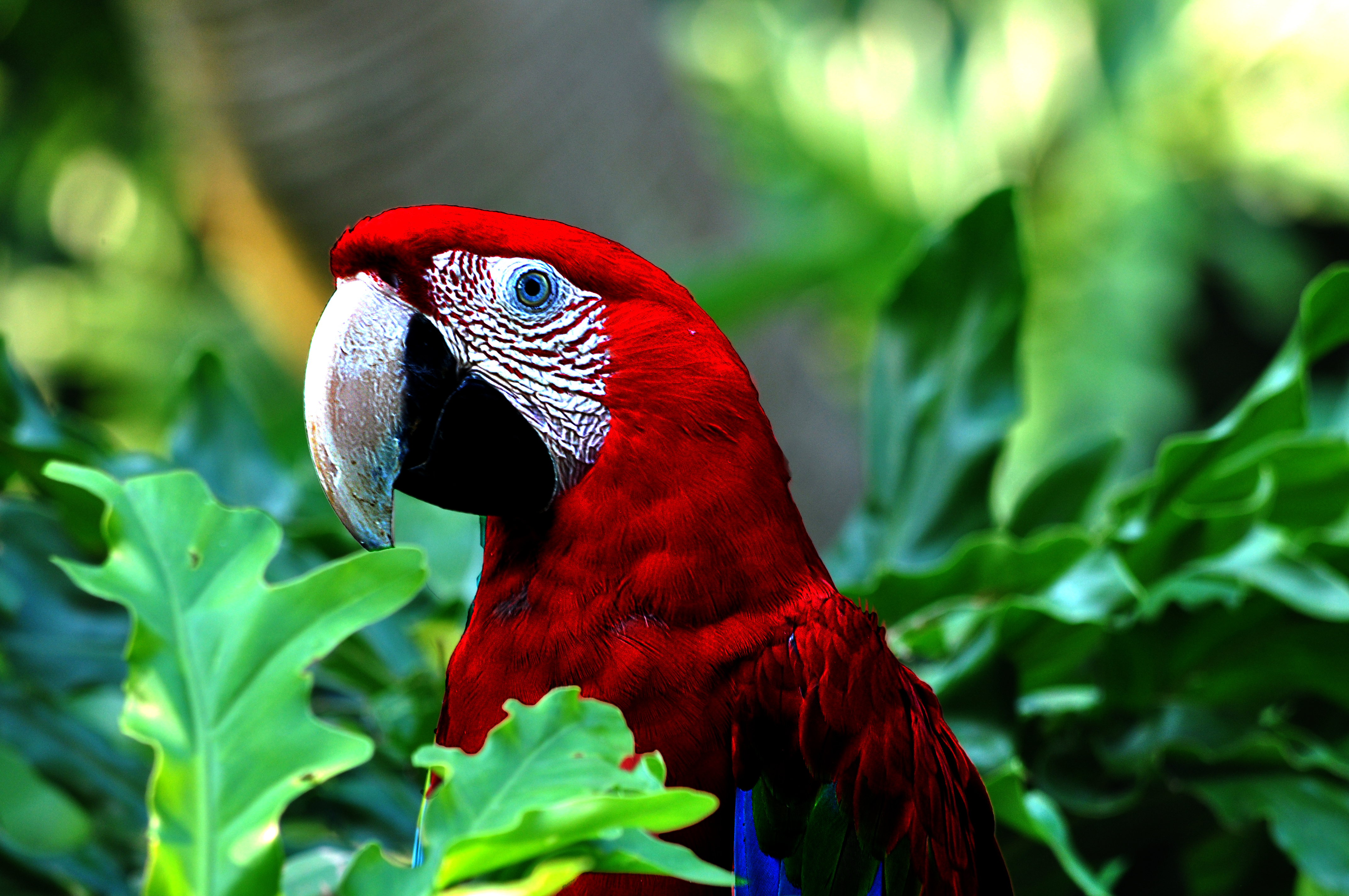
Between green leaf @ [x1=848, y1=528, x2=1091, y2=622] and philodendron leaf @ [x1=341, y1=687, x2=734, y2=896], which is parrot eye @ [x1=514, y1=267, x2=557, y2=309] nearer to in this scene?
philodendron leaf @ [x1=341, y1=687, x2=734, y2=896]

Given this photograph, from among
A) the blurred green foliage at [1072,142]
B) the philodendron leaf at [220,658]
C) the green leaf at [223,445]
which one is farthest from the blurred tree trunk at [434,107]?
the philodendron leaf at [220,658]

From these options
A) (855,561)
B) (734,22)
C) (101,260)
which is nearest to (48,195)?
(101,260)

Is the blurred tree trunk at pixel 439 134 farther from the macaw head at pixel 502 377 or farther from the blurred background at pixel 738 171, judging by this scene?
the macaw head at pixel 502 377

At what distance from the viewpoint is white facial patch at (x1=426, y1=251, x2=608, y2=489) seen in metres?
0.49

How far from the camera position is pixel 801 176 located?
99.0 inches

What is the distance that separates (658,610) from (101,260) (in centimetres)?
338

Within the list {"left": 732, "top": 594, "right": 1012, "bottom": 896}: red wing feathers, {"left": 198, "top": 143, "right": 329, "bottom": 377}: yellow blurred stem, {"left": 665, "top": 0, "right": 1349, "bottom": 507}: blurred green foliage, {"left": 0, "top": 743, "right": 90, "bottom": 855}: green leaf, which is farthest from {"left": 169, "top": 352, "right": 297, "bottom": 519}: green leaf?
{"left": 665, "top": 0, "right": 1349, "bottom": 507}: blurred green foliage

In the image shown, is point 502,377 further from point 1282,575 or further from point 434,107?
point 434,107

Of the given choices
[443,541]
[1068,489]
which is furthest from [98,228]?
[1068,489]

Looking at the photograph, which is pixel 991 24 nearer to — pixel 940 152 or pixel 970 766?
pixel 940 152

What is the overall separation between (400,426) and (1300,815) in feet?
1.78

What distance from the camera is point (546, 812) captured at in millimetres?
342

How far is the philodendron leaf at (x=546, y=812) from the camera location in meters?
0.34

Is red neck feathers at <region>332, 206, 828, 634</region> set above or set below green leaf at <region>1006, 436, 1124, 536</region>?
above
